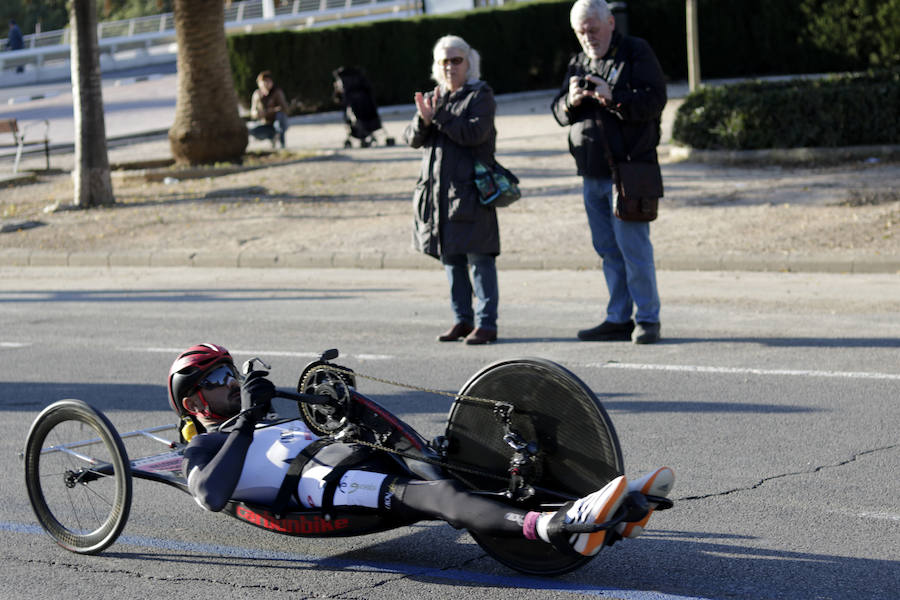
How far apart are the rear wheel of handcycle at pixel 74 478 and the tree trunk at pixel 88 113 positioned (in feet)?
47.3

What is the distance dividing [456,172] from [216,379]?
3804mm

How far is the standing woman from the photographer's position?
8.51 metres

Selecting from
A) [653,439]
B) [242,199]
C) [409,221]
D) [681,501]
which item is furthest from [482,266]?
[242,199]

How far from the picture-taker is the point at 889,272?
11.6 meters

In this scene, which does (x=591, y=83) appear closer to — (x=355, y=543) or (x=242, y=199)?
(x=355, y=543)

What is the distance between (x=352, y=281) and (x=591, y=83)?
5575 mm

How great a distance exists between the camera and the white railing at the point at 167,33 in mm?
52719

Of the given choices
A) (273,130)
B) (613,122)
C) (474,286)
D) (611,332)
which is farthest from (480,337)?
(273,130)

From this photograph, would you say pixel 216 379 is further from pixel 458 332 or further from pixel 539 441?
pixel 458 332

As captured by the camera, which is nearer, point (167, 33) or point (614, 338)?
point (614, 338)

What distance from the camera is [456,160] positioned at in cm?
867

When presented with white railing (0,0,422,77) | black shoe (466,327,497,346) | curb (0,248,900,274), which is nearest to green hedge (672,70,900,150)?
curb (0,248,900,274)

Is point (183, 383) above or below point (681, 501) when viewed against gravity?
above

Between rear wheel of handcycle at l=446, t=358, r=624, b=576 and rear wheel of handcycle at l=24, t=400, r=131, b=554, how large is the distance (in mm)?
1447
